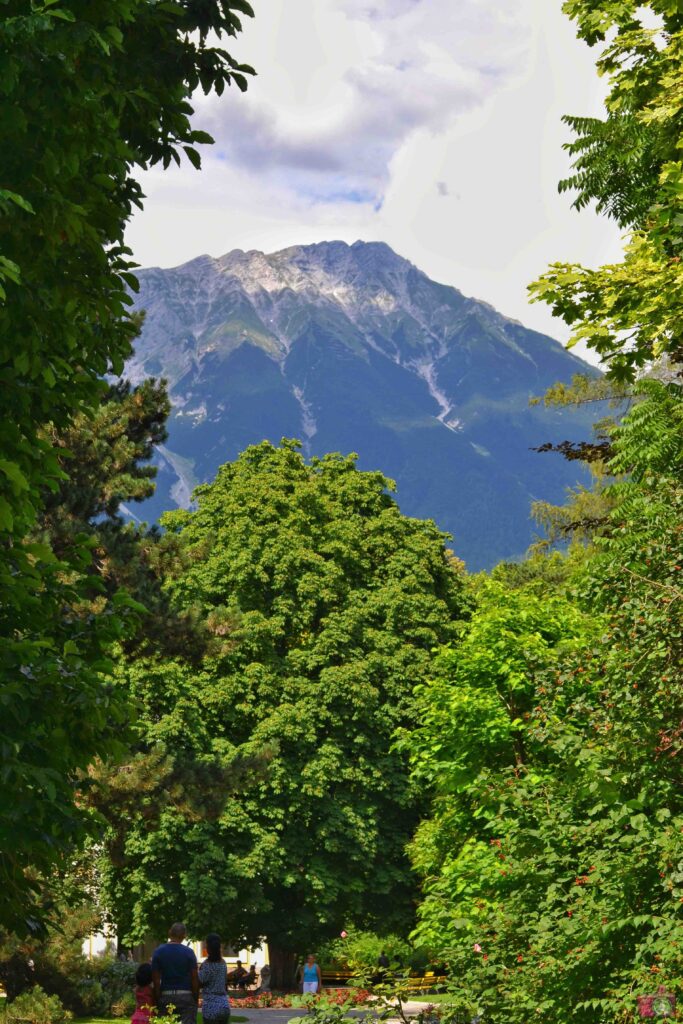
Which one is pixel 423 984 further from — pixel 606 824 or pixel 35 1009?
pixel 606 824

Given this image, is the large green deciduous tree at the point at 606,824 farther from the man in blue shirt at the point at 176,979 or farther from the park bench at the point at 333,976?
the park bench at the point at 333,976

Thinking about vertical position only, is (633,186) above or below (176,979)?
above

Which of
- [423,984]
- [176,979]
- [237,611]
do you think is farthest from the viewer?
[423,984]

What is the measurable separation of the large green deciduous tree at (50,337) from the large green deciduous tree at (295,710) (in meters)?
22.1

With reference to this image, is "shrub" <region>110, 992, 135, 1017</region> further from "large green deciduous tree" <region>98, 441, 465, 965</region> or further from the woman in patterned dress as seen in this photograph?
the woman in patterned dress

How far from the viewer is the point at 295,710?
1451 inches

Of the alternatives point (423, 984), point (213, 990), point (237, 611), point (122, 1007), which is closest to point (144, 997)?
point (213, 990)

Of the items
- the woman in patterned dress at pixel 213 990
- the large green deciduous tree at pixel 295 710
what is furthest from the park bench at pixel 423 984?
the large green deciduous tree at pixel 295 710

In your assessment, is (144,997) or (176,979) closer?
(176,979)

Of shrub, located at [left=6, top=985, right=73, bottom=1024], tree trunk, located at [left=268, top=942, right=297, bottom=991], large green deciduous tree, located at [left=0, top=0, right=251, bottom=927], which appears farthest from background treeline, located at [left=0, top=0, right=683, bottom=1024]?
tree trunk, located at [left=268, top=942, right=297, bottom=991]

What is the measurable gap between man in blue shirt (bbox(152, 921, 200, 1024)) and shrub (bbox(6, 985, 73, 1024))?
30.2ft

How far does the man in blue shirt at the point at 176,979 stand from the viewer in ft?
49.4

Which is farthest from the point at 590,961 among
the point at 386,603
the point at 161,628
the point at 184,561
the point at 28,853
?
the point at 386,603

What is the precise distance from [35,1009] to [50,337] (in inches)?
634
